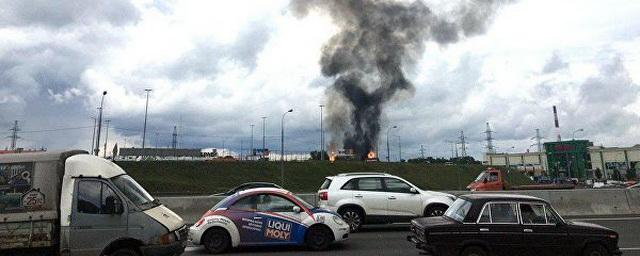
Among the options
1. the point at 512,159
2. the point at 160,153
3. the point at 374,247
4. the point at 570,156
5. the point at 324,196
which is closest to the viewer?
the point at 374,247

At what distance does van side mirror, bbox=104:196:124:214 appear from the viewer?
26.5ft

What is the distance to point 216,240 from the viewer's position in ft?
35.3

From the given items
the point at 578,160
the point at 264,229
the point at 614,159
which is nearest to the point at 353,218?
the point at 264,229

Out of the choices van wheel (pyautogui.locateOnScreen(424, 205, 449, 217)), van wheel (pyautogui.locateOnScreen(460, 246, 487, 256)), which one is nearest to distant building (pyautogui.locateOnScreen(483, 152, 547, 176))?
van wheel (pyautogui.locateOnScreen(424, 205, 449, 217))

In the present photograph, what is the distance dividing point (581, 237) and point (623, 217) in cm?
1018

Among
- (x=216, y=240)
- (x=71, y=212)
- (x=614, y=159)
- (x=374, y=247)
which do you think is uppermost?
(x=614, y=159)

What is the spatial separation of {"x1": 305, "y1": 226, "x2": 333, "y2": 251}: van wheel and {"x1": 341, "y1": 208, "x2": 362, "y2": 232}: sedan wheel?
2.95 meters

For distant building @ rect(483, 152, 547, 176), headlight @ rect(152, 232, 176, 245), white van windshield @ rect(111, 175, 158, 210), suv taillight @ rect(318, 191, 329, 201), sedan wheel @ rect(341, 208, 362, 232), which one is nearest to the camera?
headlight @ rect(152, 232, 176, 245)

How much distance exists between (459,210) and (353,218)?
5012mm

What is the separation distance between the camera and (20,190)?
7.88 meters

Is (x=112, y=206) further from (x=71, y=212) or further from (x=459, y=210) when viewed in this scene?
(x=459, y=210)

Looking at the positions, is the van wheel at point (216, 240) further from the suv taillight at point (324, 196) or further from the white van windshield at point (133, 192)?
the suv taillight at point (324, 196)

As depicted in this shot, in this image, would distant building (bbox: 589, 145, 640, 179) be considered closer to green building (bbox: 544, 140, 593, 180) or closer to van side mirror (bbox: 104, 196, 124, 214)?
green building (bbox: 544, 140, 593, 180)

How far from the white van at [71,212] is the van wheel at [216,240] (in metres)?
2.32
